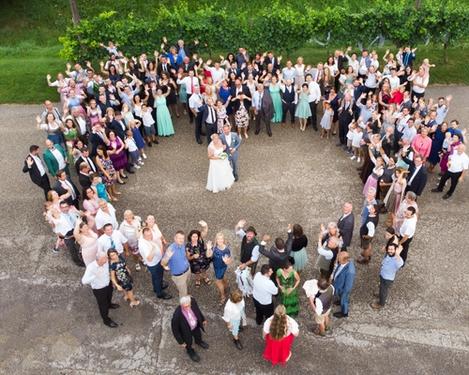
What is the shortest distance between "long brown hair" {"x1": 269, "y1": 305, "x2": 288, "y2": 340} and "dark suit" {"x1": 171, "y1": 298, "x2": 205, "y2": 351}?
1187 millimetres

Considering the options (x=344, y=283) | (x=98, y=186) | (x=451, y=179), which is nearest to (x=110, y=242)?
(x=98, y=186)

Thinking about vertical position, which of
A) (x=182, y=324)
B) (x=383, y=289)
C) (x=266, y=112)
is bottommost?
(x=383, y=289)

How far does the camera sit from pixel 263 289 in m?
8.23

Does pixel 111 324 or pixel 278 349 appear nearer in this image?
pixel 278 349

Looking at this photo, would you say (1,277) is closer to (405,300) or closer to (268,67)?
(405,300)

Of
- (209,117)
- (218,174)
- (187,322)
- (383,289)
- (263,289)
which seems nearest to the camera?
(187,322)

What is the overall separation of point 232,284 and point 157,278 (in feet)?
5.17

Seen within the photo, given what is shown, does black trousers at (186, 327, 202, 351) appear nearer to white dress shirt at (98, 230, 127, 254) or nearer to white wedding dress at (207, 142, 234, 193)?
white dress shirt at (98, 230, 127, 254)

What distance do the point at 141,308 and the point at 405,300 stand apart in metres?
5.10

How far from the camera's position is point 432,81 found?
1762cm

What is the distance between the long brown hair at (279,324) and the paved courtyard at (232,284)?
1.06m

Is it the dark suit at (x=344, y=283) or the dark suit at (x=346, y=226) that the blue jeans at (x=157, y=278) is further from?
the dark suit at (x=346, y=226)

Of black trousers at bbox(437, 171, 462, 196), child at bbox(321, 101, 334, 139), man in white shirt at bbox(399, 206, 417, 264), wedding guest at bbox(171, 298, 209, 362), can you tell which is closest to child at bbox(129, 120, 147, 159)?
child at bbox(321, 101, 334, 139)

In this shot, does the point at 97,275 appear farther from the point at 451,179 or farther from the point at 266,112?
the point at 451,179
